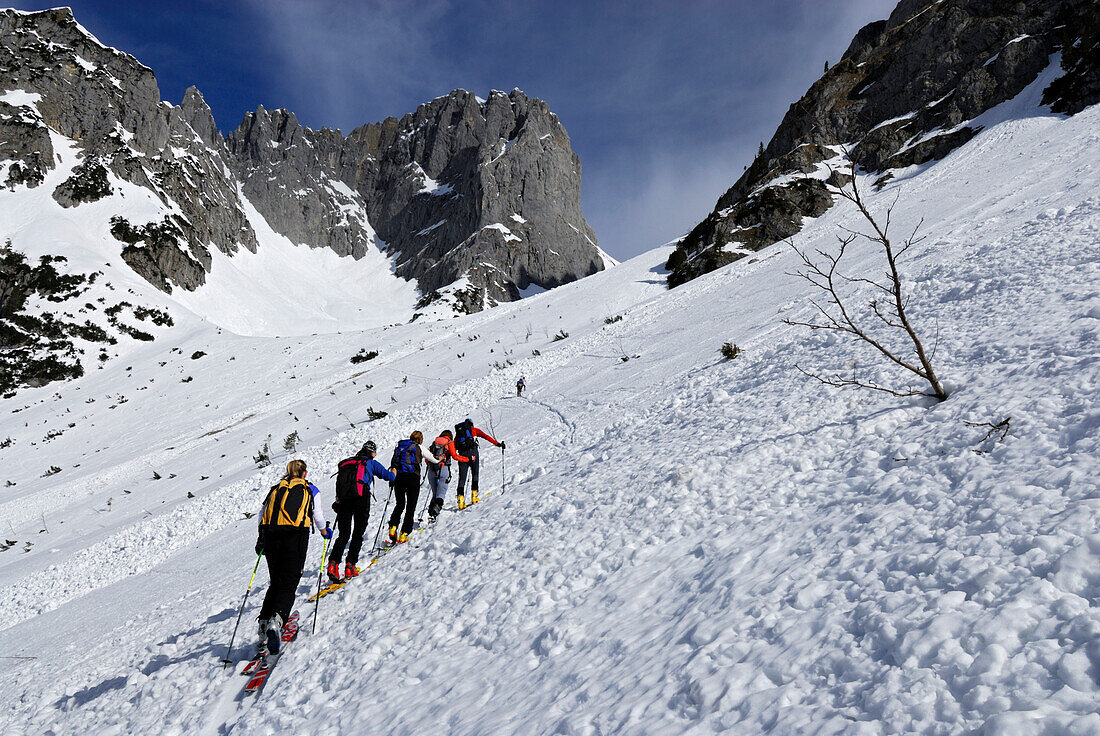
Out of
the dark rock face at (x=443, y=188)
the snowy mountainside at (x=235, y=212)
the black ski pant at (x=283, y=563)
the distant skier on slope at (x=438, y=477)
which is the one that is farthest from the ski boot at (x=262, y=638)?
the dark rock face at (x=443, y=188)

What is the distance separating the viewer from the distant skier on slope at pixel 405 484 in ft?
29.5

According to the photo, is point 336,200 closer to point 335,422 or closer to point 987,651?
point 335,422

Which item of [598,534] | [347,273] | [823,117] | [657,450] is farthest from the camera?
[347,273]

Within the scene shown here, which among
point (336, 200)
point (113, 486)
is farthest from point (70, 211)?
point (336, 200)

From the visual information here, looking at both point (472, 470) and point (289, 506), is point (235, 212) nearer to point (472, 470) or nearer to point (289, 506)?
point (472, 470)

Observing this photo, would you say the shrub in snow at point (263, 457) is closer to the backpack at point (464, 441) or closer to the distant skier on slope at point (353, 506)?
the backpack at point (464, 441)

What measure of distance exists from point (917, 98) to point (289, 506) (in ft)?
199

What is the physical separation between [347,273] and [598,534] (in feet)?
450

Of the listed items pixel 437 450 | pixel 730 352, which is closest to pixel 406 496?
pixel 437 450

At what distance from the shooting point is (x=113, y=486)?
1994cm

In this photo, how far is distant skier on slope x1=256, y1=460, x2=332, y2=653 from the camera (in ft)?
20.4

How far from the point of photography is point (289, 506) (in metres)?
6.50

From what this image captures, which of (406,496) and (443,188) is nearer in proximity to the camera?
(406,496)

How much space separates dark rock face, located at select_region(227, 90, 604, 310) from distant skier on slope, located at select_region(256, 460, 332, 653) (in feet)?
354
